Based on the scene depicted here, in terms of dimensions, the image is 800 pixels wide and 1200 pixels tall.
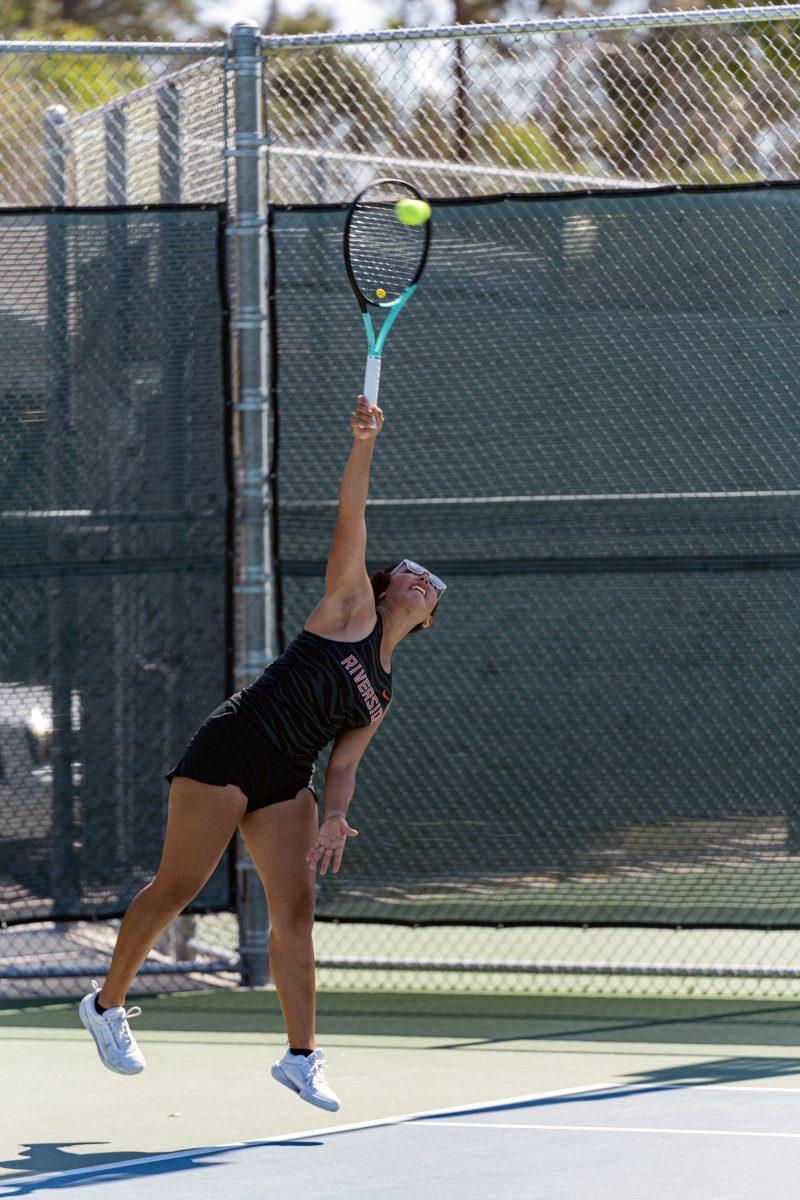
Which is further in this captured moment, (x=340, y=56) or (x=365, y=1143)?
(x=340, y=56)

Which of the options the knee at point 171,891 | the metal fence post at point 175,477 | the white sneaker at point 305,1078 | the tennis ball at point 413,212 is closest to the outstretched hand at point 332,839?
the knee at point 171,891

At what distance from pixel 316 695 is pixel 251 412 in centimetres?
206

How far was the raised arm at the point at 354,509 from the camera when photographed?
4648 millimetres

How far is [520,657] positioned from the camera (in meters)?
6.50

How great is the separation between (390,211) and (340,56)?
1.43 metres

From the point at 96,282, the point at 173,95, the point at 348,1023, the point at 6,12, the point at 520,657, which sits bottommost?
the point at 348,1023

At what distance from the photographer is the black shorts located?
4.80 meters

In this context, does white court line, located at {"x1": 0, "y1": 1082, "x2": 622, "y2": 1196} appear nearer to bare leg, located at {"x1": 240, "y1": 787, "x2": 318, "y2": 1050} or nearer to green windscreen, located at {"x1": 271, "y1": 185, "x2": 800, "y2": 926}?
bare leg, located at {"x1": 240, "y1": 787, "x2": 318, "y2": 1050}

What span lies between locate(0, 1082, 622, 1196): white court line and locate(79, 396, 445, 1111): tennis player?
5.9 inches

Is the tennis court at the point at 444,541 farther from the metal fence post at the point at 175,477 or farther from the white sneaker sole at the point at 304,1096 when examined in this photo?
the white sneaker sole at the point at 304,1096

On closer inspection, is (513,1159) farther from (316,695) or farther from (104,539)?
(104,539)

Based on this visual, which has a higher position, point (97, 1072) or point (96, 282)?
point (96, 282)

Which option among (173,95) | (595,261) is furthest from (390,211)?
(173,95)

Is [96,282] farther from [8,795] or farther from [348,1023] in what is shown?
[348,1023]
